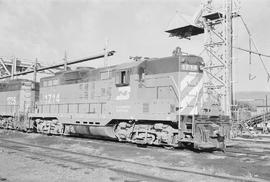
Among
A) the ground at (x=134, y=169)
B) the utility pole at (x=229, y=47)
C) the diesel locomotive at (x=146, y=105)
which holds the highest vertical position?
the utility pole at (x=229, y=47)

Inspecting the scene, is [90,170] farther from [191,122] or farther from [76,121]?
[76,121]

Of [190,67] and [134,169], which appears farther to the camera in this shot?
[190,67]

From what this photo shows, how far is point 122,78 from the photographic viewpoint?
12.7 m

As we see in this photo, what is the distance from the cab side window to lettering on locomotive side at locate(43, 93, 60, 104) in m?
5.15

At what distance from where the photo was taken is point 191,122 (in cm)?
1030

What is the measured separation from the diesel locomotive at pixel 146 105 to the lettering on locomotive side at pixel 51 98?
0.46m

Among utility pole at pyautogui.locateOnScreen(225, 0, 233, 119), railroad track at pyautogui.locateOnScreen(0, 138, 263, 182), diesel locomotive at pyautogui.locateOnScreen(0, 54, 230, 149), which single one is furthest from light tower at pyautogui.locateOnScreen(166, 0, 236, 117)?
railroad track at pyautogui.locateOnScreen(0, 138, 263, 182)


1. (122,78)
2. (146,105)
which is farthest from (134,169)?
(122,78)

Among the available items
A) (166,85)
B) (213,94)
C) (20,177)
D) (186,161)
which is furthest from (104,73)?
(20,177)

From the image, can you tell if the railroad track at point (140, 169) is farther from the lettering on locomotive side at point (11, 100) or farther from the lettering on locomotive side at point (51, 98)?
the lettering on locomotive side at point (11, 100)

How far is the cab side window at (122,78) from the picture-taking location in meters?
12.4

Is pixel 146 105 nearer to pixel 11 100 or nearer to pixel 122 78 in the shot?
pixel 122 78

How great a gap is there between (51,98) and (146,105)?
7538 mm

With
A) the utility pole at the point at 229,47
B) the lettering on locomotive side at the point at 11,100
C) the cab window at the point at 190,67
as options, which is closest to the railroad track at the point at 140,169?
the cab window at the point at 190,67
